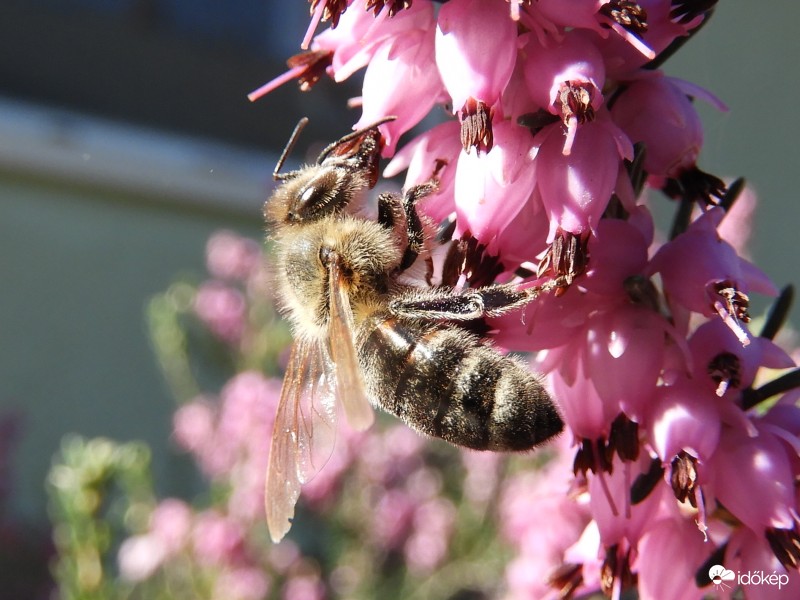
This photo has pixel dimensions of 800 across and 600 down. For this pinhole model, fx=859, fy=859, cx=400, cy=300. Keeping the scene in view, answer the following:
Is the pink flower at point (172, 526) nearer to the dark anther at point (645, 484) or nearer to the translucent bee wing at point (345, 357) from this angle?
the translucent bee wing at point (345, 357)

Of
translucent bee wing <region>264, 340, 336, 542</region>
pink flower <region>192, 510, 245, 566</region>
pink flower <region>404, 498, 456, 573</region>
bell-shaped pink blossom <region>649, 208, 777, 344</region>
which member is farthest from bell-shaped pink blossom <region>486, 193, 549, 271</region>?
pink flower <region>404, 498, 456, 573</region>

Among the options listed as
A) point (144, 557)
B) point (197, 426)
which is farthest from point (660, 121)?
point (197, 426)

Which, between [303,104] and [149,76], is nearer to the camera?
[149,76]

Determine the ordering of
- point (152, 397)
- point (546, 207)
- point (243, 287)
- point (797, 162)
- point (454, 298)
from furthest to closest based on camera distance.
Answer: point (797, 162) → point (152, 397) → point (243, 287) → point (454, 298) → point (546, 207)

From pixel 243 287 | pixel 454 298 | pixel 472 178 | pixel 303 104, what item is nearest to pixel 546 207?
pixel 472 178

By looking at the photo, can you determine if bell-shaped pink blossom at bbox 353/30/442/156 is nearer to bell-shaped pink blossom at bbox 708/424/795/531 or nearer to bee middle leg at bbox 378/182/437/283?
bee middle leg at bbox 378/182/437/283

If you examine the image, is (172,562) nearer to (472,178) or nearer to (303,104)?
(472,178)

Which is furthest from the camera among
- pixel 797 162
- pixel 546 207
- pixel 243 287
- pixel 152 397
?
pixel 797 162
